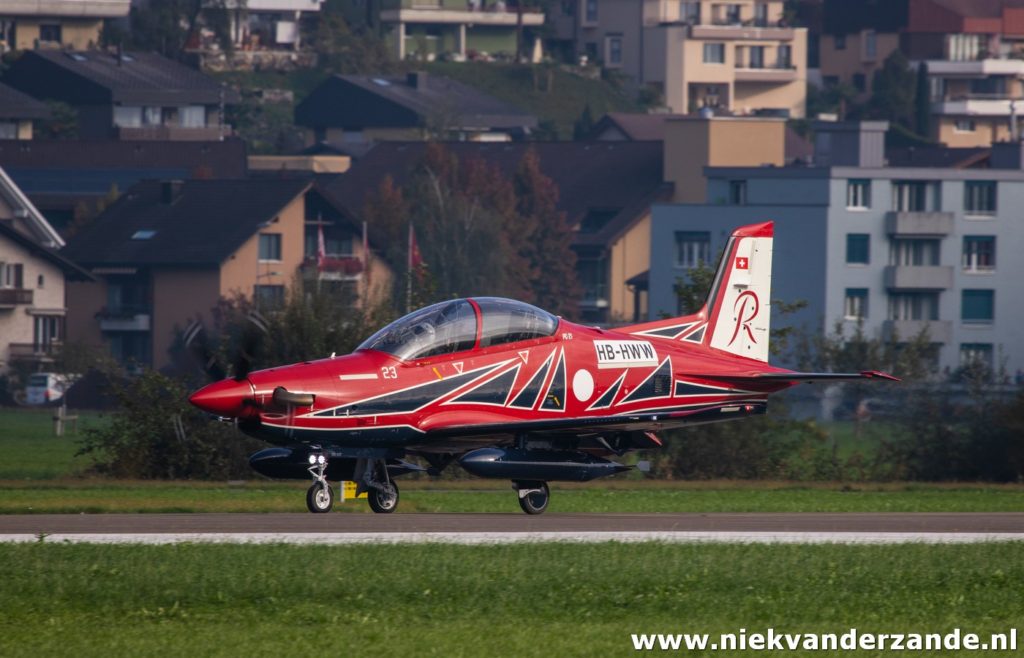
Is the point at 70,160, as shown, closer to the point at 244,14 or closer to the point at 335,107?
the point at 335,107

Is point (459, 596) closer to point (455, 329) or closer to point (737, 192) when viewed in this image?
point (455, 329)

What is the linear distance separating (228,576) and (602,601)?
3452mm

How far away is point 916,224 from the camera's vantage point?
277 ft

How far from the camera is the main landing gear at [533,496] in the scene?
2389cm

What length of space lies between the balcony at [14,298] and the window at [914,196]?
134 ft

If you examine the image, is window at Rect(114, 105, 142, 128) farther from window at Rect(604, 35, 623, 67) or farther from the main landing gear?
the main landing gear

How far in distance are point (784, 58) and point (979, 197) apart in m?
76.3

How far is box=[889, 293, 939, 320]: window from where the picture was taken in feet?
280

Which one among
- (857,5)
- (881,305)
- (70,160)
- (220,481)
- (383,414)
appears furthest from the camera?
(857,5)

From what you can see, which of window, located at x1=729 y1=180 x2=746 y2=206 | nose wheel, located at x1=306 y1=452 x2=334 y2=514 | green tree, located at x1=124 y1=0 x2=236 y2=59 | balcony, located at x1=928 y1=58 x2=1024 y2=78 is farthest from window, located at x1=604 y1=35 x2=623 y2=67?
nose wheel, located at x1=306 y1=452 x2=334 y2=514

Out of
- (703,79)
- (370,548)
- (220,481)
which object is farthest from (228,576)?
(703,79)

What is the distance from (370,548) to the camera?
720 inches

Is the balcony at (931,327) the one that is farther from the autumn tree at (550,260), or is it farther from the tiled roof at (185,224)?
the tiled roof at (185,224)

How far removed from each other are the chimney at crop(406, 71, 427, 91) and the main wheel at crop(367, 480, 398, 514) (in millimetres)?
125084
